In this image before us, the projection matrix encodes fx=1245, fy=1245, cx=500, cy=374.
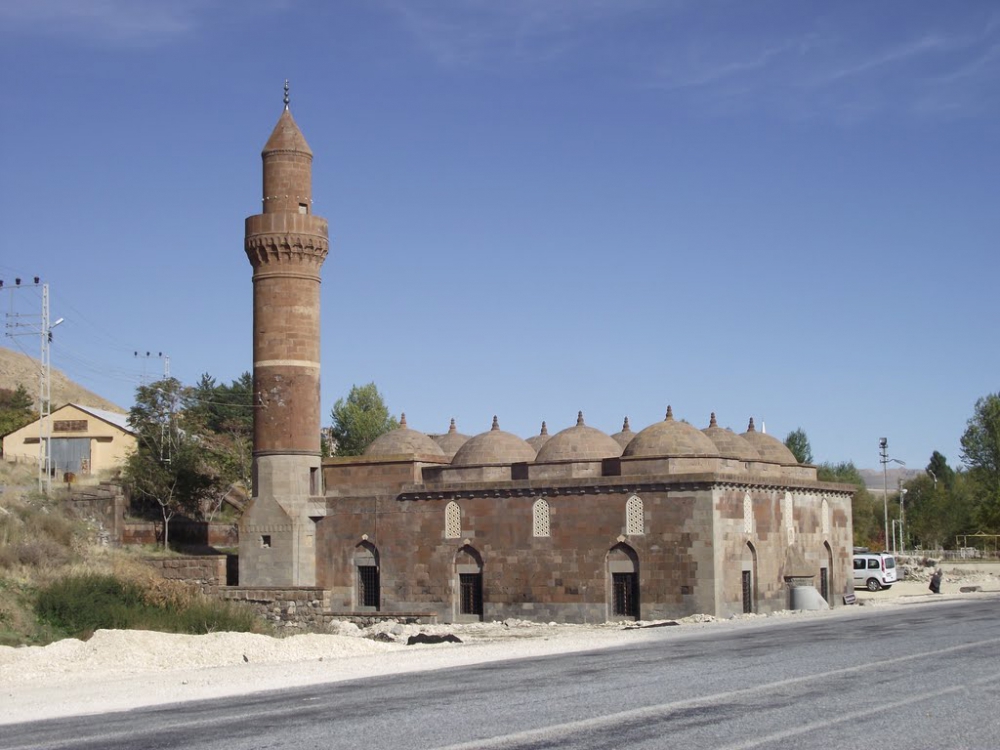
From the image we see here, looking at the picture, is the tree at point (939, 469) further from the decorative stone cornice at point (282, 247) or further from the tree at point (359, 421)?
the decorative stone cornice at point (282, 247)

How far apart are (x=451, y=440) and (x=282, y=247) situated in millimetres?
12030

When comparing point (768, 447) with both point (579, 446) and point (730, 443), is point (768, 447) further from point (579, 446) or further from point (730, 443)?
point (579, 446)

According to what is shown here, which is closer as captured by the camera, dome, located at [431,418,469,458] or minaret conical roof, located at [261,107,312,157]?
minaret conical roof, located at [261,107,312,157]

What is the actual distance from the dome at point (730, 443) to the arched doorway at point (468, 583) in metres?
8.26

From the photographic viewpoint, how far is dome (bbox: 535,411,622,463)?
36938mm

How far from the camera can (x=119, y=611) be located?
2561 cm

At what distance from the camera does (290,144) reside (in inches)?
1506

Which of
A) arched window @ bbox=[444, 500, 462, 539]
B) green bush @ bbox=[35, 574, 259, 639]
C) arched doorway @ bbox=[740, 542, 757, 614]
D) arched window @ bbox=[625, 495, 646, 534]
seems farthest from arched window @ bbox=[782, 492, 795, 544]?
green bush @ bbox=[35, 574, 259, 639]

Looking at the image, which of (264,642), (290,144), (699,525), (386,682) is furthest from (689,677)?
(290,144)

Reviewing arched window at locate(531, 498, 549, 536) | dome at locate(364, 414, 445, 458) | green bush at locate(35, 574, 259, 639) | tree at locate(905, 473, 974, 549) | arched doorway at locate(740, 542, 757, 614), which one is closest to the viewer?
green bush at locate(35, 574, 259, 639)

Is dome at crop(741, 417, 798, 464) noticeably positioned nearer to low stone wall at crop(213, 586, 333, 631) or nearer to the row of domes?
the row of domes

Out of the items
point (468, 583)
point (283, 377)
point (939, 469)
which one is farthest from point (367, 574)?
point (939, 469)

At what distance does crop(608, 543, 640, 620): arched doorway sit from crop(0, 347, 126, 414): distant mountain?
95.9 meters

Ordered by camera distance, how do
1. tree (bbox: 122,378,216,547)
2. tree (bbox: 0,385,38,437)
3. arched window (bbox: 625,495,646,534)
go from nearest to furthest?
arched window (bbox: 625,495,646,534) < tree (bbox: 122,378,216,547) < tree (bbox: 0,385,38,437)
